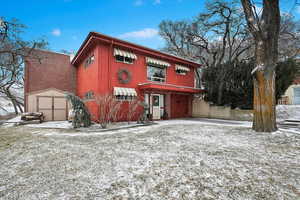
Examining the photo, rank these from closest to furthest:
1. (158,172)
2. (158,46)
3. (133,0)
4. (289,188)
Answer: (289,188) → (158,172) → (133,0) → (158,46)

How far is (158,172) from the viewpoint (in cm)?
269

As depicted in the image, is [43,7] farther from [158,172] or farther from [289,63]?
[289,63]

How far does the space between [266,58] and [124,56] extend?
7.85 metres

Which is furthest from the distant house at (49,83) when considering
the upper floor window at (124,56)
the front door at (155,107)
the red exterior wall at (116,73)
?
the front door at (155,107)

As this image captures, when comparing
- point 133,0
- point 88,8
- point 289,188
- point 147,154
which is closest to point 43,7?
point 88,8

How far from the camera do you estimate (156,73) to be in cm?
1165

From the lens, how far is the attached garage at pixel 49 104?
36.2ft

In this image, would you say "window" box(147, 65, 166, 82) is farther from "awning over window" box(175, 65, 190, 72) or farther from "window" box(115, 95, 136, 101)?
"window" box(115, 95, 136, 101)

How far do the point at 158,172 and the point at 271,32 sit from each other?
7.27 meters

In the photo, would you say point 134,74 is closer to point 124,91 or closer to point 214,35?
point 124,91

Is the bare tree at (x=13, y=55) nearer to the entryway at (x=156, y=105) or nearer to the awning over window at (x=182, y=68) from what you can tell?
→ the entryway at (x=156, y=105)

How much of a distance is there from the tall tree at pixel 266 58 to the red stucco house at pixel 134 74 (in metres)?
5.30

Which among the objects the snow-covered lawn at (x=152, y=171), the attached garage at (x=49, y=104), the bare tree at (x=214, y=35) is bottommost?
the snow-covered lawn at (x=152, y=171)

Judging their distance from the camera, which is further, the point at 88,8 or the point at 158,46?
the point at 158,46
